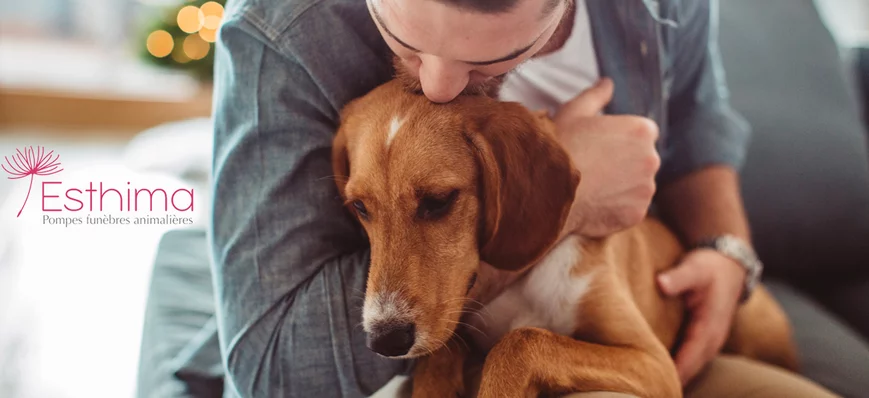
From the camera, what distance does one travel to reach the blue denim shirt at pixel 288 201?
3.25ft

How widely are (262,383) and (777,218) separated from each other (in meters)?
1.82

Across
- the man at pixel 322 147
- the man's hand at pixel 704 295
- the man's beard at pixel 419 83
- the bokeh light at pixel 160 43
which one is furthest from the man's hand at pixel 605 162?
the bokeh light at pixel 160 43

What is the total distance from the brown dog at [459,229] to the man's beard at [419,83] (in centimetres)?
1

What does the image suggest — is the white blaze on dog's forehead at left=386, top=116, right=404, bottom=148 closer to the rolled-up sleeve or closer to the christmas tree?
the rolled-up sleeve

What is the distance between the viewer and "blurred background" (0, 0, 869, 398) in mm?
1122

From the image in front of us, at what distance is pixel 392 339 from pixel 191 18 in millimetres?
1575

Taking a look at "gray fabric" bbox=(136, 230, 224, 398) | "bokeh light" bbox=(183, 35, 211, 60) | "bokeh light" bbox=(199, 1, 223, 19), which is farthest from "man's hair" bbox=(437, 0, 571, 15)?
"bokeh light" bbox=(183, 35, 211, 60)

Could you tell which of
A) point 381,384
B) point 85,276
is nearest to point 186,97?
point 85,276

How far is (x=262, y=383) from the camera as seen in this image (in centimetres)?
101

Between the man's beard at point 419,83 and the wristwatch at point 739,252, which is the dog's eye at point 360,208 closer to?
the man's beard at point 419,83

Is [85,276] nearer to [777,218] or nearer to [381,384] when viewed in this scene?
[381,384]

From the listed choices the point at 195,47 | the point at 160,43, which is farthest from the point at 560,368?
the point at 160,43

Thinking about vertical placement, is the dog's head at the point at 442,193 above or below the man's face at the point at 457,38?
below

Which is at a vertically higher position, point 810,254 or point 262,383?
point 262,383
